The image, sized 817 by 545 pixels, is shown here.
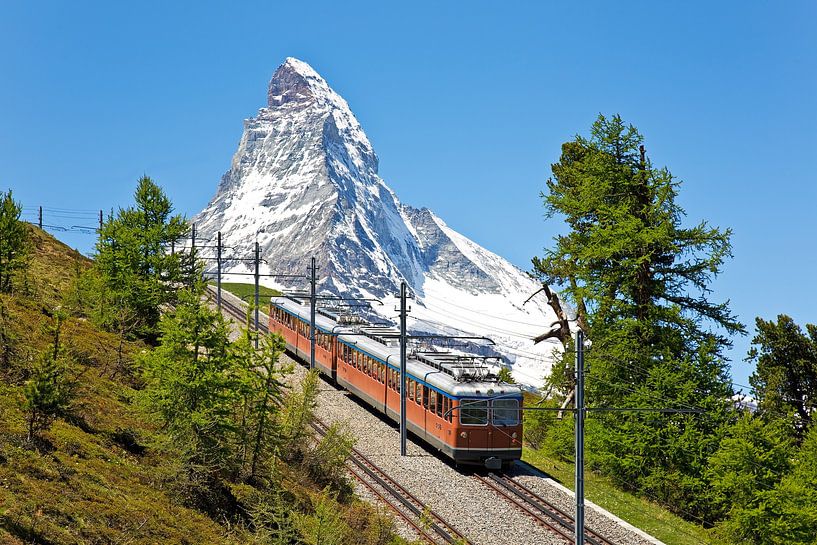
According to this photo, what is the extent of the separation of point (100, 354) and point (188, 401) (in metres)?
11.9

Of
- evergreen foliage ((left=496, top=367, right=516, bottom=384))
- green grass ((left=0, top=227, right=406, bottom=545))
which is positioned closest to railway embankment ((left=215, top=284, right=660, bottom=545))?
green grass ((left=0, top=227, right=406, bottom=545))

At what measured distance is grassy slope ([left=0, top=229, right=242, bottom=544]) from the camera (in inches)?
639

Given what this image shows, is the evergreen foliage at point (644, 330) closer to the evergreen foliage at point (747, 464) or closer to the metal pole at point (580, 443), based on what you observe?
the evergreen foliage at point (747, 464)

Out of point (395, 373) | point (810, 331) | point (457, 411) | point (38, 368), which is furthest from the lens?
point (810, 331)

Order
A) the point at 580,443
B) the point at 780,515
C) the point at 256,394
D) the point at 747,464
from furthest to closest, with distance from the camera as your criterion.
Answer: the point at 747,464, the point at 780,515, the point at 256,394, the point at 580,443

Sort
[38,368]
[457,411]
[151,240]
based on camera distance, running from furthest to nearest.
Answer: [151,240], [457,411], [38,368]

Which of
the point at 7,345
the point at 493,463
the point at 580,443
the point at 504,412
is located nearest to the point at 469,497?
the point at 493,463

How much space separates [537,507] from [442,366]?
24.3 ft

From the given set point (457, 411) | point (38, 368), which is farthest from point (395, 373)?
point (38, 368)

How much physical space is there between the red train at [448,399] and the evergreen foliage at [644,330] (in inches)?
183

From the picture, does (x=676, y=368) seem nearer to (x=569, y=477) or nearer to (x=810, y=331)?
(x=569, y=477)

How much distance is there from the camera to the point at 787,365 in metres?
40.7

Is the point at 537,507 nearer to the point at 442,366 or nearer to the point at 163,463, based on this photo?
the point at 442,366

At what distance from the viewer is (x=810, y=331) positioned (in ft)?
132
